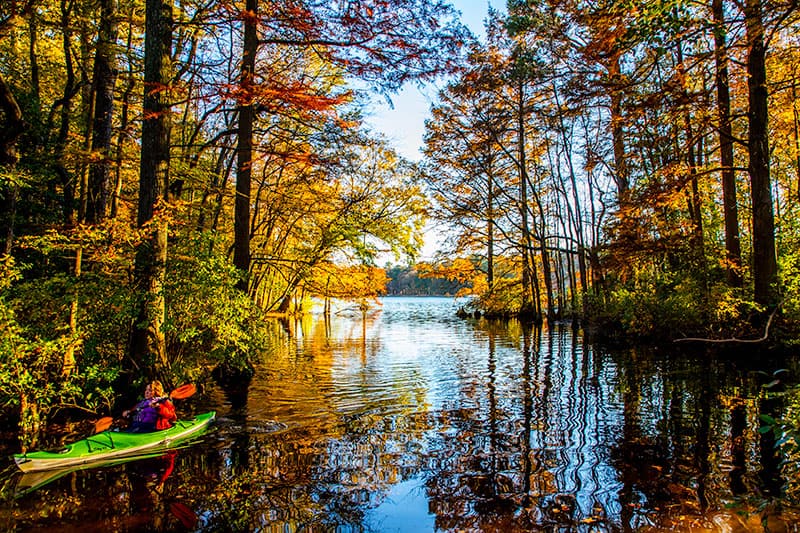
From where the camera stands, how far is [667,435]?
6324 millimetres

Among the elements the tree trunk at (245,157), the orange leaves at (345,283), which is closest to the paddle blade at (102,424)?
the tree trunk at (245,157)

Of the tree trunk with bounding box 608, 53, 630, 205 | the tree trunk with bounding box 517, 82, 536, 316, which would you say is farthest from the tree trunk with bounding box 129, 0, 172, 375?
the tree trunk with bounding box 517, 82, 536, 316

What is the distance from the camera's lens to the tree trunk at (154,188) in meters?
7.56

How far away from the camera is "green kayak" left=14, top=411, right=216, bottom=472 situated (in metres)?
5.21

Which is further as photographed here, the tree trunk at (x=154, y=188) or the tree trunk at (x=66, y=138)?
the tree trunk at (x=66, y=138)

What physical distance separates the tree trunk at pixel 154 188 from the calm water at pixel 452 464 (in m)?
1.51

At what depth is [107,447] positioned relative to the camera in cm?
573

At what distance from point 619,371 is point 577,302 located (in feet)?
43.1

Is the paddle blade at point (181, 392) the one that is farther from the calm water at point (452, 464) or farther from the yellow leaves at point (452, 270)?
the yellow leaves at point (452, 270)

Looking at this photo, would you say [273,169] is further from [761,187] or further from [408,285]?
[408,285]

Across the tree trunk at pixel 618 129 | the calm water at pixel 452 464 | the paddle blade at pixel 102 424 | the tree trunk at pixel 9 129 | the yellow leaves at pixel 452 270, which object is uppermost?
the tree trunk at pixel 618 129

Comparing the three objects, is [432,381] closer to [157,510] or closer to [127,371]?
[127,371]

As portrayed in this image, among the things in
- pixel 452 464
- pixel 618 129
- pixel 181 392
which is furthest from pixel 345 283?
pixel 452 464

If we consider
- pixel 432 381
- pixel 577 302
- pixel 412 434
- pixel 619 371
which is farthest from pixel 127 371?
pixel 577 302
